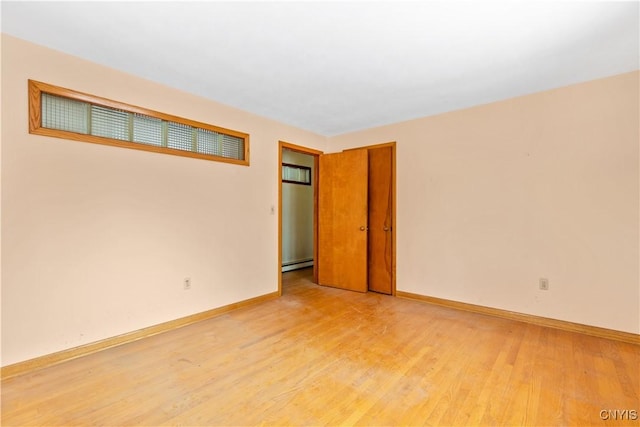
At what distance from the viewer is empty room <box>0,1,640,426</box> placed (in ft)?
5.65

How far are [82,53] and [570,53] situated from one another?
12.3 ft

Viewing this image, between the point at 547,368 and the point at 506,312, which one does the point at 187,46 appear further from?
the point at 506,312

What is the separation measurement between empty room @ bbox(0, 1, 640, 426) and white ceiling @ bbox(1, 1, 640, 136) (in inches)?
0.8

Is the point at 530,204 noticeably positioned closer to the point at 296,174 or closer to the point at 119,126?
the point at 296,174

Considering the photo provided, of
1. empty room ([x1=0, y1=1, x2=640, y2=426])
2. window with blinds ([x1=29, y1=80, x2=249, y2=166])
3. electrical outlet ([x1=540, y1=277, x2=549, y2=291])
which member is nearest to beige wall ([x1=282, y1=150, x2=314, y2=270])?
empty room ([x1=0, y1=1, x2=640, y2=426])

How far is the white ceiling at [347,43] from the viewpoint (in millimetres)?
1692

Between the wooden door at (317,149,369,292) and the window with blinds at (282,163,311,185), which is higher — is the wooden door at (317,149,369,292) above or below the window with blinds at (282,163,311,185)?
below

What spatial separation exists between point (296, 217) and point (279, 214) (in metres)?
1.76

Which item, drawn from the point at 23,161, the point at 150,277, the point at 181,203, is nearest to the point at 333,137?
the point at 181,203

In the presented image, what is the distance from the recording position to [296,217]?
5.56 meters

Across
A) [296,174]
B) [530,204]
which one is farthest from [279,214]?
[530,204]

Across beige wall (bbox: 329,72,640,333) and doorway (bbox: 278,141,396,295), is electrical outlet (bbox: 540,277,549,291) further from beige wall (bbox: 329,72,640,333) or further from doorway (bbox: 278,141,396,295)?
doorway (bbox: 278,141,396,295)

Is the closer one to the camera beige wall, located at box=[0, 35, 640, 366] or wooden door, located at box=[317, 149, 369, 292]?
beige wall, located at box=[0, 35, 640, 366]

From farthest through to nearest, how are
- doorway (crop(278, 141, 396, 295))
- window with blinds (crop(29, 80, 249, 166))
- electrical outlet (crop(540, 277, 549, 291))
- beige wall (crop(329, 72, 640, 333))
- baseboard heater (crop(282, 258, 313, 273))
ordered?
baseboard heater (crop(282, 258, 313, 273)), doorway (crop(278, 141, 396, 295)), electrical outlet (crop(540, 277, 549, 291)), beige wall (crop(329, 72, 640, 333)), window with blinds (crop(29, 80, 249, 166))
